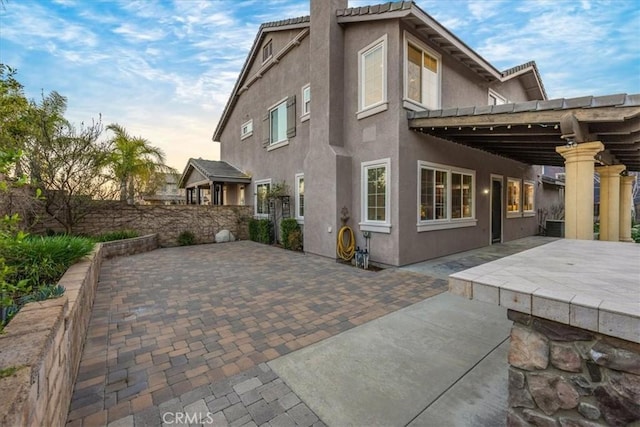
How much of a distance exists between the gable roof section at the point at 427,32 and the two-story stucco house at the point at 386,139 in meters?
0.04

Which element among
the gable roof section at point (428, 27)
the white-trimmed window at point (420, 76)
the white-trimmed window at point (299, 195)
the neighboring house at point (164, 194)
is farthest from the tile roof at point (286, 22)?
the neighboring house at point (164, 194)

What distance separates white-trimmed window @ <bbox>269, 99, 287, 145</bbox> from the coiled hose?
521cm

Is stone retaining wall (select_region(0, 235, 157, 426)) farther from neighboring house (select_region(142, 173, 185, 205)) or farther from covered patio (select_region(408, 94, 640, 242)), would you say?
neighboring house (select_region(142, 173, 185, 205))

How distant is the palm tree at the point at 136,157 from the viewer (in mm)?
12094

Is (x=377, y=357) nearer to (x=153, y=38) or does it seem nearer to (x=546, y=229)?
(x=153, y=38)

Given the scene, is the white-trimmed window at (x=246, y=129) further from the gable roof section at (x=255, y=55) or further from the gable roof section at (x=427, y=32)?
the gable roof section at (x=427, y=32)

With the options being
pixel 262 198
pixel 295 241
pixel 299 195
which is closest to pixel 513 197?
pixel 299 195

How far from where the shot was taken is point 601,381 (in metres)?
1.46

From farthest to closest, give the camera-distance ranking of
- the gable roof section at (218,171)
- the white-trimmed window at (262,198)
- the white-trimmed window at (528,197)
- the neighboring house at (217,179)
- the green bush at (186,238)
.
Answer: the neighboring house at (217,179) < the gable roof section at (218,171) < the white-trimmed window at (528,197) < the white-trimmed window at (262,198) < the green bush at (186,238)

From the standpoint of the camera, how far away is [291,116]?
35.0 feet

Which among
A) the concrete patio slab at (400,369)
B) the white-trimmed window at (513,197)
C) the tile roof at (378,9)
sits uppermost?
the tile roof at (378,9)

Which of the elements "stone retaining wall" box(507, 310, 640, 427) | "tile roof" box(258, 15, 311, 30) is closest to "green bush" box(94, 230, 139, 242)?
"tile roof" box(258, 15, 311, 30)

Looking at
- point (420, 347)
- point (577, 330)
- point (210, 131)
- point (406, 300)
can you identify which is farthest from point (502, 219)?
point (210, 131)

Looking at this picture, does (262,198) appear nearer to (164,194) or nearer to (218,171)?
(218,171)
